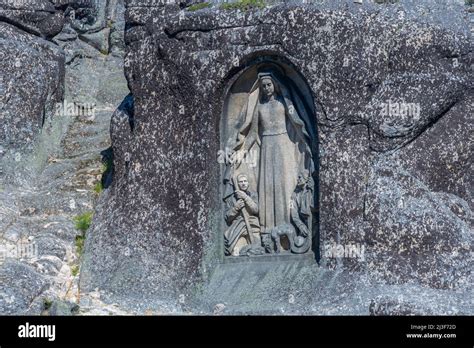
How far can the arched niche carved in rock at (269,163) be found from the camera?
20.6 m

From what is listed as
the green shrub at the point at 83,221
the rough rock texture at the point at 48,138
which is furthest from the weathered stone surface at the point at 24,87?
the green shrub at the point at 83,221

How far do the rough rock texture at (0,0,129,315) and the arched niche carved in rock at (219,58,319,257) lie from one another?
2.15 meters

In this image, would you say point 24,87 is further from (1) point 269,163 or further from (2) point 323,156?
(2) point 323,156

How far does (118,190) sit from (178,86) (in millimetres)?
1625

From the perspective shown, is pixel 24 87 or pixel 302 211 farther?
pixel 24 87

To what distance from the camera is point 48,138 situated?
76.6ft

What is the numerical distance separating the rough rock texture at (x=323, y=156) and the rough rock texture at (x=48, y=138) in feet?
1.86

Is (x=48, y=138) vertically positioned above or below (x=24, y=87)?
below

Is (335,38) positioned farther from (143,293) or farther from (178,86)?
(143,293)

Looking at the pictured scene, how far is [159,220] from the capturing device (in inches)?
826

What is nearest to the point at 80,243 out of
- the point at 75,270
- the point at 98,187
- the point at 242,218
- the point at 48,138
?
the point at 75,270

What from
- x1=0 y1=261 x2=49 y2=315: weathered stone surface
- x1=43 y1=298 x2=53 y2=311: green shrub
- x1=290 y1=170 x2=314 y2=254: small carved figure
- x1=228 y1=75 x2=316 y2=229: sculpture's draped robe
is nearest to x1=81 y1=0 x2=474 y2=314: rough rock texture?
x1=290 y1=170 x2=314 y2=254: small carved figure

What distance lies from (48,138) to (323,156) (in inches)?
191

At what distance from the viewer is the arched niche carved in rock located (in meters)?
20.6
